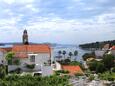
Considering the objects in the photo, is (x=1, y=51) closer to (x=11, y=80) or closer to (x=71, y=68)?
(x=71, y=68)

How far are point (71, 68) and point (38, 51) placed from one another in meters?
4.94

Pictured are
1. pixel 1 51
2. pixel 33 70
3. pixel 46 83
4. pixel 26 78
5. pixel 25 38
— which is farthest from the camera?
pixel 25 38

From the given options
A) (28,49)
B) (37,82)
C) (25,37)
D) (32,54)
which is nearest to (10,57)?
(32,54)

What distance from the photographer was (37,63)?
3259cm

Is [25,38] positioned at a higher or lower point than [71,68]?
higher

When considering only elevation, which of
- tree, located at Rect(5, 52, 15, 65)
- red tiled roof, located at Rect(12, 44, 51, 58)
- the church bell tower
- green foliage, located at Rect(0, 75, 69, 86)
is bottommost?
green foliage, located at Rect(0, 75, 69, 86)

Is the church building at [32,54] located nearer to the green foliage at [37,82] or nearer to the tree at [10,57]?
the tree at [10,57]

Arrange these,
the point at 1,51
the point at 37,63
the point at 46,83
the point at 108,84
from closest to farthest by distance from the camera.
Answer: the point at 108,84, the point at 46,83, the point at 37,63, the point at 1,51

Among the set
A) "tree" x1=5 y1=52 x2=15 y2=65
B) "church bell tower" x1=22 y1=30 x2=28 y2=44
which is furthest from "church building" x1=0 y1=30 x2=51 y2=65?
"tree" x1=5 y1=52 x2=15 y2=65

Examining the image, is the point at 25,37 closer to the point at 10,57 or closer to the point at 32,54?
the point at 32,54

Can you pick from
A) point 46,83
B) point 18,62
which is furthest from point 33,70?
point 46,83

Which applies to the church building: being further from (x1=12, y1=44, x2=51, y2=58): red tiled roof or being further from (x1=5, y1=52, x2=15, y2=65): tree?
(x1=5, y1=52, x2=15, y2=65): tree

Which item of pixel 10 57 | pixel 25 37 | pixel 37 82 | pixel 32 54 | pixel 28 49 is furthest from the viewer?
pixel 25 37

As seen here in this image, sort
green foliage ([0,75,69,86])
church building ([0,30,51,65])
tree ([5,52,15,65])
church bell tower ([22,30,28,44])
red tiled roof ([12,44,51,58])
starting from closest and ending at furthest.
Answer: green foliage ([0,75,69,86])
tree ([5,52,15,65])
church building ([0,30,51,65])
red tiled roof ([12,44,51,58])
church bell tower ([22,30,28,44])
